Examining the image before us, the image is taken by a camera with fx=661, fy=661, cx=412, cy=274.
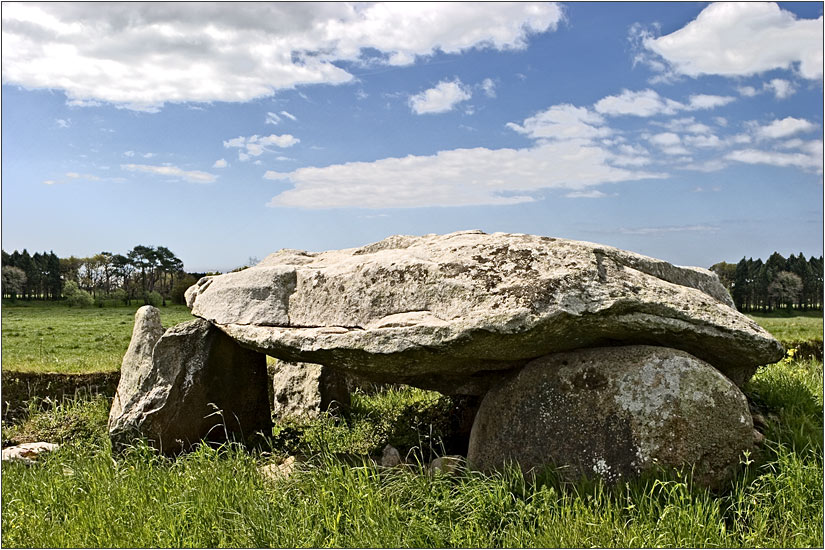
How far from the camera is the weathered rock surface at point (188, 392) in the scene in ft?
24.8

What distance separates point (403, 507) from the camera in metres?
5.77

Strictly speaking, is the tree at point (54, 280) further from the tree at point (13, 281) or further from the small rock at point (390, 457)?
the small rock at point (390, 457)

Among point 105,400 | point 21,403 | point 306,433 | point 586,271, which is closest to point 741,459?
point 586,271

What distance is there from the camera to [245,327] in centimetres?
732

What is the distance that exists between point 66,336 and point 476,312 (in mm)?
17140

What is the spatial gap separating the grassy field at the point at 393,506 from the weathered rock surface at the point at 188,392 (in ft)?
1.13

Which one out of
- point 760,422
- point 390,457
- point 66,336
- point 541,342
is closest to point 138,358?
point 390,457

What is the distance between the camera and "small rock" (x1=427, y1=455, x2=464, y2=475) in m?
6.49

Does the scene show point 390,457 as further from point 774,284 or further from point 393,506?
point 774,284

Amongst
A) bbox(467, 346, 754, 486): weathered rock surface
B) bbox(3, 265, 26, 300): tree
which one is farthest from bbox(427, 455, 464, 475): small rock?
bbox(3, 265, 26, 300): tree

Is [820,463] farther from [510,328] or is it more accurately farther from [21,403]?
[21,403]

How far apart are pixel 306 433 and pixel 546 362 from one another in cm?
358

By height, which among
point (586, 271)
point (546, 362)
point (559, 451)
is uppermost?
point (586, 271)

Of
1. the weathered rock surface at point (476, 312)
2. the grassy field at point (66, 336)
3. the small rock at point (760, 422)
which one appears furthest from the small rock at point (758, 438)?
the grassy field at point (66, 336)
